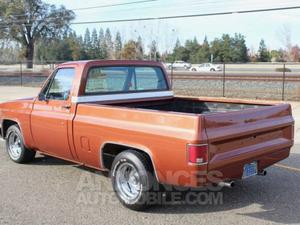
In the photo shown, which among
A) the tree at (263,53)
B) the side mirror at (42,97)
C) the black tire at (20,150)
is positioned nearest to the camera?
the side mirror at (42,97)

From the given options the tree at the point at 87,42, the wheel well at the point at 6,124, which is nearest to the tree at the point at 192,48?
the tree at the point at 87,42

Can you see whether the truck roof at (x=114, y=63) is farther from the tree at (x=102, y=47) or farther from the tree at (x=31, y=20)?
the tree at (x=102, y=47)

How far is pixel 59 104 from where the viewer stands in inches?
258

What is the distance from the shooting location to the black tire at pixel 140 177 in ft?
17.1

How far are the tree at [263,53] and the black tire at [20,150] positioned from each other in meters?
91.5

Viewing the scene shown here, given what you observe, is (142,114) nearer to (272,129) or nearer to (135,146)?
(135,146)

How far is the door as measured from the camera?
21.0ft

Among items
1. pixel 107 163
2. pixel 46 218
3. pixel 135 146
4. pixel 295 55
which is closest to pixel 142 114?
pixel 135 146

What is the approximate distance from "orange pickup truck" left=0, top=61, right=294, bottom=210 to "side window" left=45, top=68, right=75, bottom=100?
15mm

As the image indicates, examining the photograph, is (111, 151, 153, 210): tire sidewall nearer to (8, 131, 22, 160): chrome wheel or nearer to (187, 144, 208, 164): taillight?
(187, 144, 208, 164): taillight

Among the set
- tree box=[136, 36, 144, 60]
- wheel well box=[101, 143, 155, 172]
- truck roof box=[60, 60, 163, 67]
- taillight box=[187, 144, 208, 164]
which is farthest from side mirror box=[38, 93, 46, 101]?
tree box=[136, 36, 144, 60]

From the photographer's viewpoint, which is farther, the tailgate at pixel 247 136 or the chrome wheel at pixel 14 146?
the chrome wheel at pixel 14 146

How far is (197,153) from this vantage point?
4.68m

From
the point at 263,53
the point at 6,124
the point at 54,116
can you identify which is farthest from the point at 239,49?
the point at 54,116
